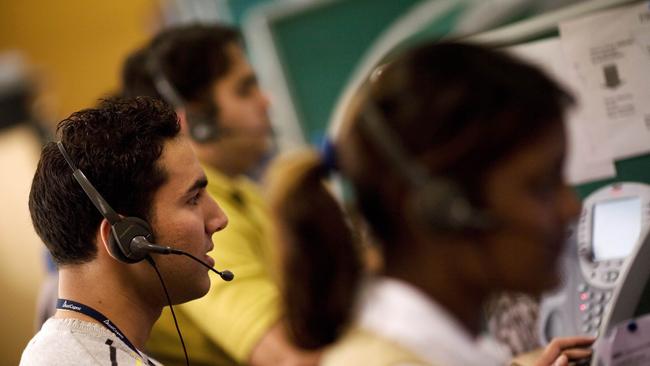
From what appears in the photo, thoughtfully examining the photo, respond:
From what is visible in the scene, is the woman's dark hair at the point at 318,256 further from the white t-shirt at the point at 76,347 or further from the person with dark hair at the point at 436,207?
the white t-shirt at the point at 76,347

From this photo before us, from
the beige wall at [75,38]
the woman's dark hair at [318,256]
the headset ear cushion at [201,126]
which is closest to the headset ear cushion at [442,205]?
the woman's dark hair at [318,256]

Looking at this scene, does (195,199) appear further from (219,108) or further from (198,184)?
(219,108)

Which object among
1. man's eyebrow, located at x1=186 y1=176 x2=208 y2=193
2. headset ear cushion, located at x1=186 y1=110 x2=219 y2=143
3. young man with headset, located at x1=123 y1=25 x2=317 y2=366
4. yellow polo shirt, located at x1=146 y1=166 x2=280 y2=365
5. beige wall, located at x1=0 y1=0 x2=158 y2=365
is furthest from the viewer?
beige wall, located at x1=0 y1=0 x2=158 y2=365

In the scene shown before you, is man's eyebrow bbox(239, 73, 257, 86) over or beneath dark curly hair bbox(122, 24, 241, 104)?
beneath

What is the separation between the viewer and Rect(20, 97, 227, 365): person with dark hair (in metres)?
1.15

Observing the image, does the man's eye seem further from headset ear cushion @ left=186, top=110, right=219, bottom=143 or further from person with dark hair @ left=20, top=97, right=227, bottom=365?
headset ear cushion @ left=186, top=110, right=219, bottom=143

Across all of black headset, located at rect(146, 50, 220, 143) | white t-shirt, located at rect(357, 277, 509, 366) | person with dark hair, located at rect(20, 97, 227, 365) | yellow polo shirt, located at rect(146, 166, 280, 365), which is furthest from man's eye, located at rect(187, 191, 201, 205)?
black headset, located at rect(146, 50, 220, 143)

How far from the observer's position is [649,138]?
1359 millimetres

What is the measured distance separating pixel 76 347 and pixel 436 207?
49cm

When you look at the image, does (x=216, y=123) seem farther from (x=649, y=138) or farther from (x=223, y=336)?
(x=649, y=138)

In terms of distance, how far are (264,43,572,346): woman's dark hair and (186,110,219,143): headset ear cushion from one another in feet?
2.93

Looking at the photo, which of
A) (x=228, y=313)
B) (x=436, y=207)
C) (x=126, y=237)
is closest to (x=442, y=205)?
(x=436, y=207)

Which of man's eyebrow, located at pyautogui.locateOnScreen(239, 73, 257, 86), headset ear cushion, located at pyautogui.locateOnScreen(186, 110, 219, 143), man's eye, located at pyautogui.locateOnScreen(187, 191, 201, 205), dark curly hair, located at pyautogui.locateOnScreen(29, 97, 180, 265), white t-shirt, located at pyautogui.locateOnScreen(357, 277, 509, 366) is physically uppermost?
dark curly hair, located at pyautogui.locateOnScreen(29, 97, 180, 265)

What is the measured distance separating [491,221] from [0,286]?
4.05m
